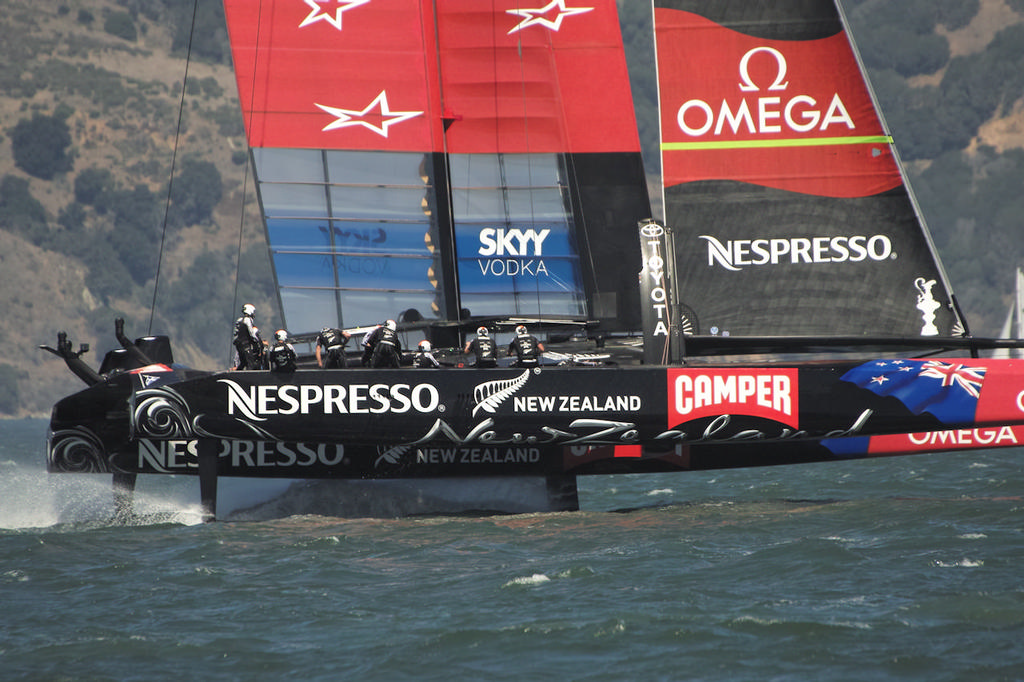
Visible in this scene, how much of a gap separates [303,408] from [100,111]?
271ft

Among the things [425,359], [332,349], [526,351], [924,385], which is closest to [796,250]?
[924,385]

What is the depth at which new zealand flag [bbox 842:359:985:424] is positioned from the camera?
11000 millimetres

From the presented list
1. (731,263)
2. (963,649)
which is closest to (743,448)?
(731,263)

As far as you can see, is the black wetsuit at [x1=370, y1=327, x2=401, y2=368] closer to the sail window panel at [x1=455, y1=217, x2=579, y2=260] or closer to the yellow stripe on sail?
the sail window panel at [x1=455, y1=217, x2=579, y2=260]

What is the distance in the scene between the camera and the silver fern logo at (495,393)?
1104cm

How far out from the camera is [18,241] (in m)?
77.2

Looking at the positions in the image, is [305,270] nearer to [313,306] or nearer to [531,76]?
[313,306]

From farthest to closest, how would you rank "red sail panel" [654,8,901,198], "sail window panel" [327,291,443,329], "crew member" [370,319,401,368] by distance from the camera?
"sail window panel" [327,291,443,329]
"red sail panel" [654,8,901,198]
"crew member" [370,319,401,368]

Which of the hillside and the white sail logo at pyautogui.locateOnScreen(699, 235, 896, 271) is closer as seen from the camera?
the white sail logo at pyautogui.locateOnScreen(699, 235, 896, 271)

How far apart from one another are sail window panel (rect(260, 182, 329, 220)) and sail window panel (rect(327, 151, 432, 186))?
0.78 feet

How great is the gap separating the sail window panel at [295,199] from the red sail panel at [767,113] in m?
3.73

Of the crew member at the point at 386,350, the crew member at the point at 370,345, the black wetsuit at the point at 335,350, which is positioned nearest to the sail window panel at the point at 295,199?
the black wetsuit at the point at 335,350

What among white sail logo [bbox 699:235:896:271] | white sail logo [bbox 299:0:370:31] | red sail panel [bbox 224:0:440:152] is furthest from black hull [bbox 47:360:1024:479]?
white sail logo [bbox 299:0:370:31]

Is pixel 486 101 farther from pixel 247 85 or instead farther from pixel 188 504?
pixel 188 504
